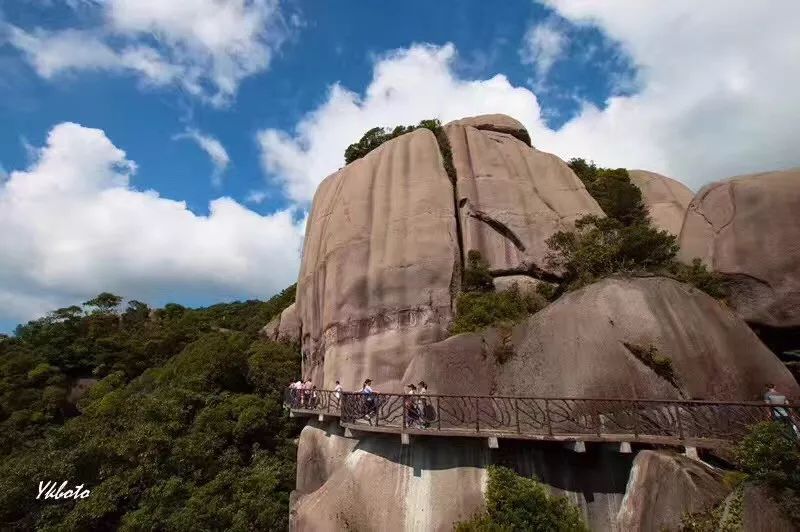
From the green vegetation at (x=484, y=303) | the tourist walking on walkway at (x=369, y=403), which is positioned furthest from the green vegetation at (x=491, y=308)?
the tourist walking on walkway at (x=369, y=403)

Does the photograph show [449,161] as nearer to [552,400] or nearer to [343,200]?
[343,200]

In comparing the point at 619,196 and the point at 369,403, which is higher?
the point at 619,196

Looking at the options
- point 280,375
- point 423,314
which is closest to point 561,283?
point 423,314

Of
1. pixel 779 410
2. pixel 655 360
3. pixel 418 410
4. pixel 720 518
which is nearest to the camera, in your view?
pixel 720 518

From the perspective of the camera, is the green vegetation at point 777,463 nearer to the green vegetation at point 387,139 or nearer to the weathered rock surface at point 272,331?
the green vegetation at point 387,139

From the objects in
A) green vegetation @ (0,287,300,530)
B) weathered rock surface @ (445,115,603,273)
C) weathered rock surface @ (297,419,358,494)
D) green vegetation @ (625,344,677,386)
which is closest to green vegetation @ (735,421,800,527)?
green vegetation @ (625,344,677,386)

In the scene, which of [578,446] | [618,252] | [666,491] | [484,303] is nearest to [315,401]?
[484,303]

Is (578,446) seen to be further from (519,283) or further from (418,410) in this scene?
(519,283)

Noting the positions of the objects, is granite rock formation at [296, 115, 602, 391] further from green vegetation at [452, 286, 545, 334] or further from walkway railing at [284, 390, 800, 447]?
walkway railing at [284, 390, 800, 447]
